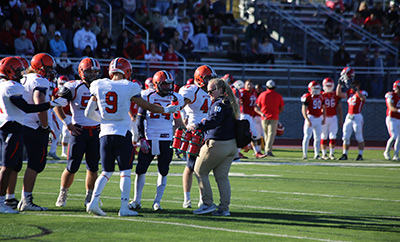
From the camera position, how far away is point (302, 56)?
Answer: 2662 cm

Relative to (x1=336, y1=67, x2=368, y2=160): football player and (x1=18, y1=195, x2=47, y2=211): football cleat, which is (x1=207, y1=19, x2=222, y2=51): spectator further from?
(x1=18, y1=195, x2=47, y2=211): football cleat

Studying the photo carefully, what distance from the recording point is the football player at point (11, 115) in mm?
7559

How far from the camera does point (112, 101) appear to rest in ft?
24.2

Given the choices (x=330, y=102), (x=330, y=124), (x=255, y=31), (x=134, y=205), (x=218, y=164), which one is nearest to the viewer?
(x=218, y=164)

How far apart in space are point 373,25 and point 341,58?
5.06 metres

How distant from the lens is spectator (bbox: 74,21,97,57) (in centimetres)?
2114

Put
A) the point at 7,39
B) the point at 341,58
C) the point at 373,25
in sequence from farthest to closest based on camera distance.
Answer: the point at 373,25 → the point at 341,58 → the point at 7,39

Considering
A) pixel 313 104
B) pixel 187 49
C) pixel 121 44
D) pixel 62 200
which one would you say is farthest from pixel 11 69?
pixel 187 49

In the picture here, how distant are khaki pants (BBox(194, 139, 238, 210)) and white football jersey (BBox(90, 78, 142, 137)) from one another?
1.10 m

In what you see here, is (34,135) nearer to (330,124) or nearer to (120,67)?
(120,67)

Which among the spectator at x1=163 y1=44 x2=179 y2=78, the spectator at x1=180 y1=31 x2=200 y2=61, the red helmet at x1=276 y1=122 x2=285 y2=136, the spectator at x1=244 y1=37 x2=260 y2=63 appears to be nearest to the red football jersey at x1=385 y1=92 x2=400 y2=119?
the red helmet at x1=276 y1=122 x2=285 y2=136

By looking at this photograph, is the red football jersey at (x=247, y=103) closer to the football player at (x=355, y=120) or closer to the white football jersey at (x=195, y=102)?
the football player at (x=355, y=120)

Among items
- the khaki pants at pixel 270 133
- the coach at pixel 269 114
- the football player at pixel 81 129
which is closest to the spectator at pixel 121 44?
the coach at pixel 269 114

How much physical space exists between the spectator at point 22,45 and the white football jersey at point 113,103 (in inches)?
525
